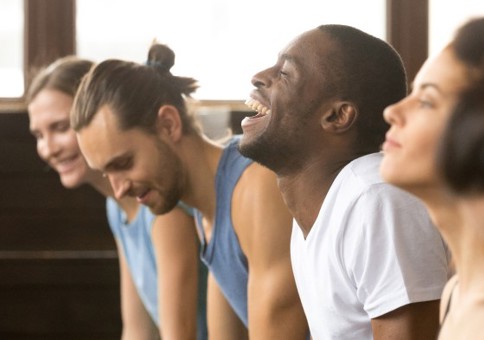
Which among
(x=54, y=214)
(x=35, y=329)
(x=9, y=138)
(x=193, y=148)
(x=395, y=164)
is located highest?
(x=395, y=164)

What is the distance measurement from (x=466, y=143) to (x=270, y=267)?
2.95ft

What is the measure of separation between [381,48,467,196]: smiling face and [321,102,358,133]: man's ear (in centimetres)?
39

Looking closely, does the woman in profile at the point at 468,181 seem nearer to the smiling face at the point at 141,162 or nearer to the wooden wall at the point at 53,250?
the smiling face at the point at 141,162

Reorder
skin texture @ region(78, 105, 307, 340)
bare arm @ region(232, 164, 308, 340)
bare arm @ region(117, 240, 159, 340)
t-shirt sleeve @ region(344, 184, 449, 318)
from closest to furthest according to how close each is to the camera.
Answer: t-shirt sleeve @ region(344, 184, 449, 318)
bare arm @ region(232, 164, 308, 340)
skin texture @ region(78, 105, 307, 340)
bare arm @ region(117, 240, 159, 340)

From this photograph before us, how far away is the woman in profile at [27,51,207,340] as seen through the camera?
229 cm

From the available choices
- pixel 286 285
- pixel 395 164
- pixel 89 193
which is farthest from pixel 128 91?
pixel 89 193

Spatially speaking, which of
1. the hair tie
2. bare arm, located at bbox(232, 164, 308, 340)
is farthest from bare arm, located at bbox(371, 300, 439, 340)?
the hair tie

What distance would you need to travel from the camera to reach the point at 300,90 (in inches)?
59.6

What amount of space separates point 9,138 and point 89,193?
1.06 ft

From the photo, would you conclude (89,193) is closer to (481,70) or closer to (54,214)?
(54,214)

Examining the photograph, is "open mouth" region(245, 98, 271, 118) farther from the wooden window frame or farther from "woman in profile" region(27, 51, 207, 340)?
the wooden window frame

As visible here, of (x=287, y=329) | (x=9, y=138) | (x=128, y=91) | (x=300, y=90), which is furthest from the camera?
(x=9, y=138)

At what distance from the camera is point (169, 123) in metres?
2.11

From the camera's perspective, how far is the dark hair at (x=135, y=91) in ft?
6.89
